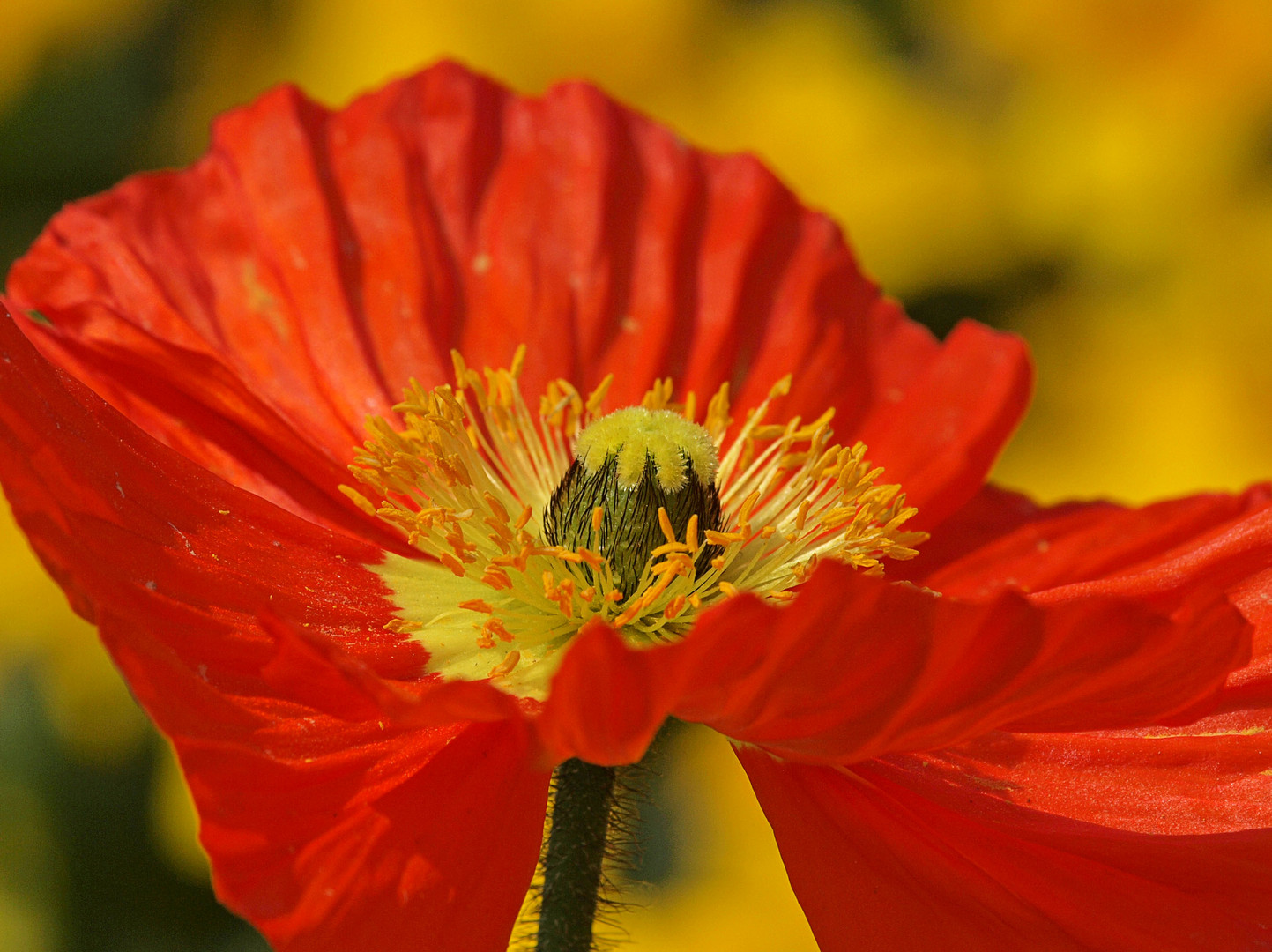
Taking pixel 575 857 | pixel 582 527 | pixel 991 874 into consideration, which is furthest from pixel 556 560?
pixel 991 874

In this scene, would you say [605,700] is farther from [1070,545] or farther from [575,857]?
[1070,545]

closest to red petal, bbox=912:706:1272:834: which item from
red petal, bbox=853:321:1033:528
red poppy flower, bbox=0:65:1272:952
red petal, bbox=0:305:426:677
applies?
red poppy flower, bbox=0:65:1272:952

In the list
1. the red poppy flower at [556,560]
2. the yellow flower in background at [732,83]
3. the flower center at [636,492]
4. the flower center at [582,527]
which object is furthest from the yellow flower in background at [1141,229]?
the flower center at [636,492]

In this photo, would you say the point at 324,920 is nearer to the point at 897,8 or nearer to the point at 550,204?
the point at 550,204

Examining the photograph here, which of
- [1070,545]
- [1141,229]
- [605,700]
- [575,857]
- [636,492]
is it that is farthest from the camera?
[1141,229]

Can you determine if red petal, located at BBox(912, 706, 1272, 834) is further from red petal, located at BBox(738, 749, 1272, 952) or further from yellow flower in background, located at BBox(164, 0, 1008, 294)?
yellow flower in background, located at BBox(164, 0, 1008, 294)

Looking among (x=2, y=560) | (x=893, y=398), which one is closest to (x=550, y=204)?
(x=893, y=398)
